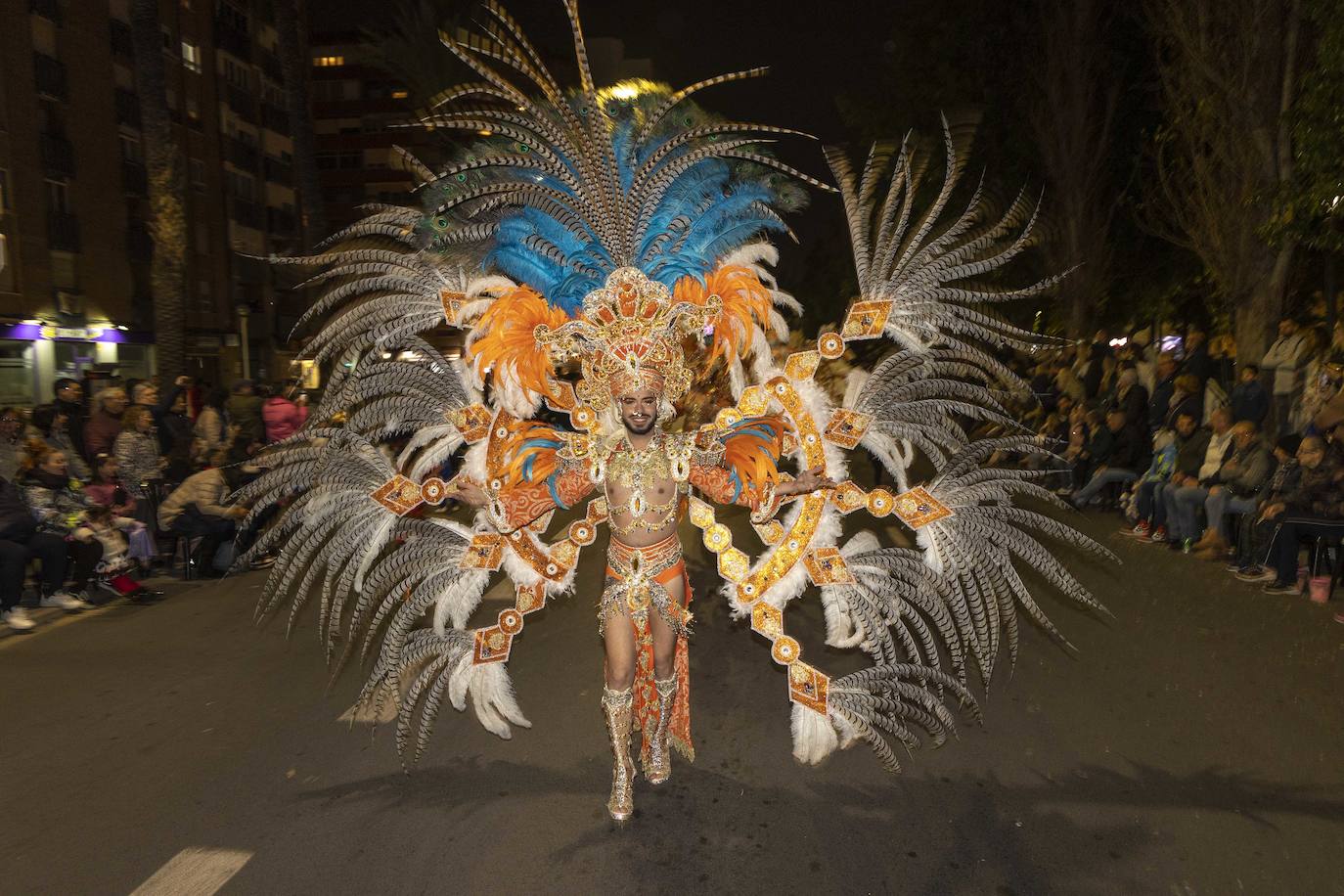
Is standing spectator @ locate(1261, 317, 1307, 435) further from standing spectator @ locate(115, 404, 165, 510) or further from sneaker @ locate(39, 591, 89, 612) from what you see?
sneaker @ locate(39, 591, 89, 612)

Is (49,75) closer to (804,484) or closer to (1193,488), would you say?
(804,484)

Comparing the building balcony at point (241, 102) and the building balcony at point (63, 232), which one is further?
the building balcony at point (241, 102)

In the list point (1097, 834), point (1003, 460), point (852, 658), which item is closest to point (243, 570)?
point (852, 658)

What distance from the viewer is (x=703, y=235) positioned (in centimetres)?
448

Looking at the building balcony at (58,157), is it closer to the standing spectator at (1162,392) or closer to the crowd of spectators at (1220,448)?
the crowd of spectators at (1220,448)

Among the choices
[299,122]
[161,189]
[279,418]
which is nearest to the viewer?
[279,418]

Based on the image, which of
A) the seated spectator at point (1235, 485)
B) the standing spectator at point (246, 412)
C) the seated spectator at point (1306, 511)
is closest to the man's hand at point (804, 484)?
the seated spectator at point (1306, 511)

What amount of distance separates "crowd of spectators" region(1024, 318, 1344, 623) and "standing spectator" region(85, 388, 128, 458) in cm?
880

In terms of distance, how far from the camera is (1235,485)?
852 cm

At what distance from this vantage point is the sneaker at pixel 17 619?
716 centimetres

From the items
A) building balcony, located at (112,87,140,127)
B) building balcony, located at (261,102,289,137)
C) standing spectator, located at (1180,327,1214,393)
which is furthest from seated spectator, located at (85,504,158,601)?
building balcony, located at (261,102,289,137)

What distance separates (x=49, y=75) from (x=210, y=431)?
66.6ft

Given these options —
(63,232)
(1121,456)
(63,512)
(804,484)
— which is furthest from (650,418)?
(63,232)

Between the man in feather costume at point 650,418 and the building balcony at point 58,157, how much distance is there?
24.8 metres
